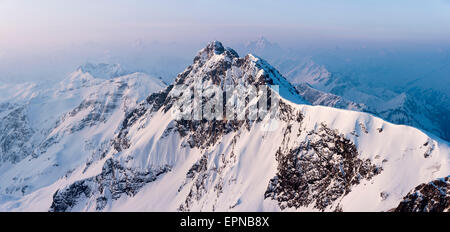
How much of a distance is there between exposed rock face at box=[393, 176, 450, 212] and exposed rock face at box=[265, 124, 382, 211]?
19.5m

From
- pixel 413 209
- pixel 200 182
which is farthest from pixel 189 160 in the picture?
pixel 413 209

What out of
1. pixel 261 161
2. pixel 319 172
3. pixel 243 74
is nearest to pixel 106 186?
pixel 261 161

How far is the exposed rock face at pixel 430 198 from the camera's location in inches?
2231

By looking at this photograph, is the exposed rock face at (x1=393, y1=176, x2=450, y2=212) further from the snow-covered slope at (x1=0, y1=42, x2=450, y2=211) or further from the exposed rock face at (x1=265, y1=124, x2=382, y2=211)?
the exposed rock face at (x1=265, y1=124, x2=382, y2=211)

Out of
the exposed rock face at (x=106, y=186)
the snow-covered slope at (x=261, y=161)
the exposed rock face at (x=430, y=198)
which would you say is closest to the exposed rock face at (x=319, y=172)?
the snow-covered slope at (x=261, y=161)

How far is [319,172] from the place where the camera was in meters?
99.1

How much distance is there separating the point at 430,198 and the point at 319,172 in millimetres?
41432

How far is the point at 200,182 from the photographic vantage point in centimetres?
14788

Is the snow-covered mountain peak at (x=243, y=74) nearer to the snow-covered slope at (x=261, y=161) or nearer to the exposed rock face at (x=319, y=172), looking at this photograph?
the snow-covered slope at (x=261, y=161)

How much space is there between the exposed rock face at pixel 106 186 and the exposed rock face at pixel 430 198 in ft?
441

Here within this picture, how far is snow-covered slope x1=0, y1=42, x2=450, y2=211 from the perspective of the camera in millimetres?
78875
